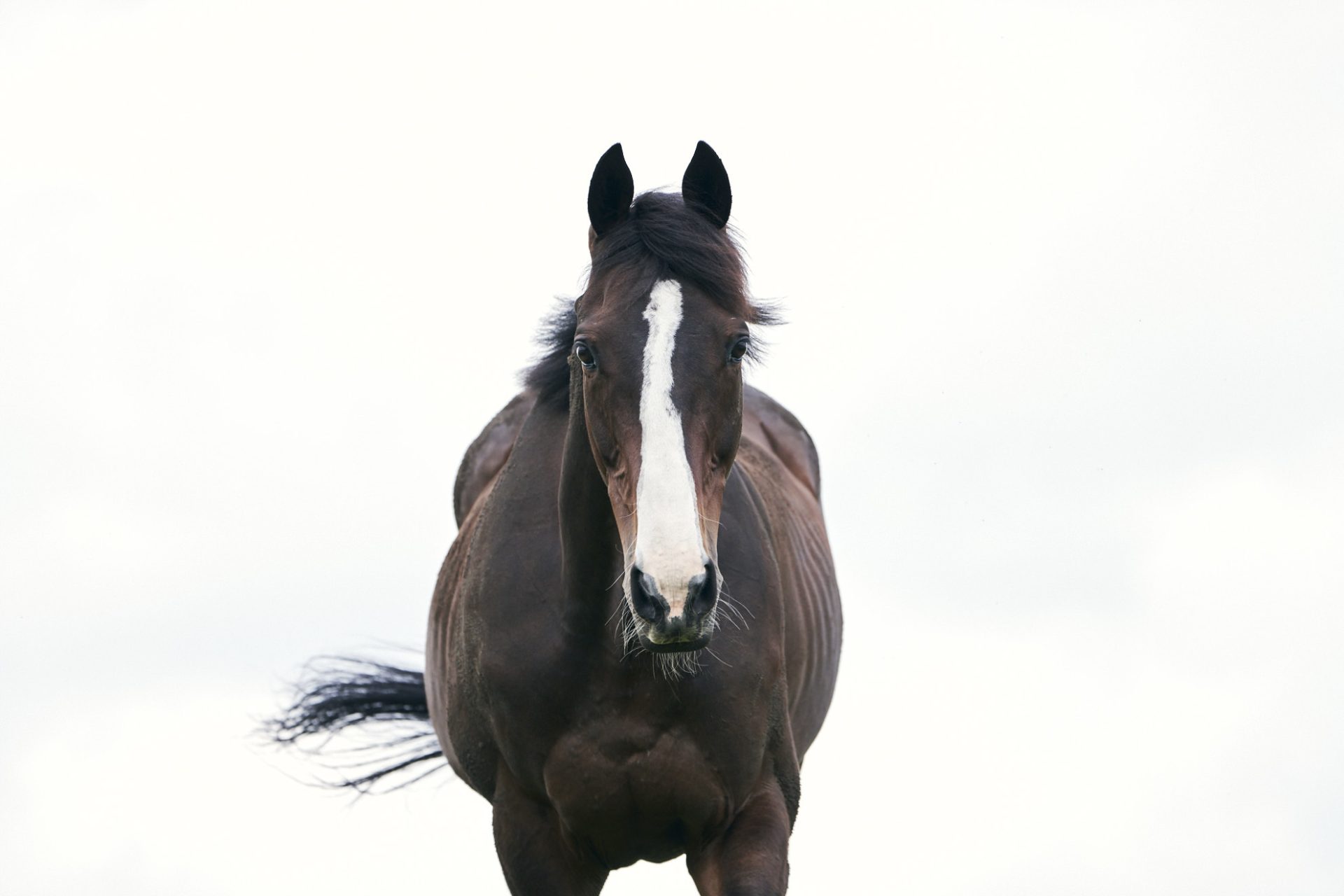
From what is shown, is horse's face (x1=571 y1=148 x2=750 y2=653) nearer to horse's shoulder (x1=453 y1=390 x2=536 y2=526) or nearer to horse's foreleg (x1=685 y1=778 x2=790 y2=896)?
horse's foreleg (x1=685 y1=778 x2=790 y2=896)

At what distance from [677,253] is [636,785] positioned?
1.70m

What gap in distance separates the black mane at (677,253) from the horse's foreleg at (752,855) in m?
1.59

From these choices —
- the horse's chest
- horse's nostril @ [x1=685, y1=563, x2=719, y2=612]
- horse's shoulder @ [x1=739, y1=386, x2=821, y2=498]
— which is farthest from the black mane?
horse's shoulder @ [x1=739, y1=386, x2=821, y2=498]

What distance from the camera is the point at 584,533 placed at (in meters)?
5.76

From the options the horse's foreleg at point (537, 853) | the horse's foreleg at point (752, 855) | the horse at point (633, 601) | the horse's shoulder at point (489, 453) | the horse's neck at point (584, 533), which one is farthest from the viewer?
the horse's shoulder at point (489, 453)

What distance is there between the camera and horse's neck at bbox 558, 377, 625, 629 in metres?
5.67

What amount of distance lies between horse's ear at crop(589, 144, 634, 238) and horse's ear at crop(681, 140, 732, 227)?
193mm

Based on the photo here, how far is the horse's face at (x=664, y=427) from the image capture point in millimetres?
4664

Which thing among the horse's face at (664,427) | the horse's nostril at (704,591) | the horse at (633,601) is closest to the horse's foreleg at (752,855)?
the horse at (633,601)

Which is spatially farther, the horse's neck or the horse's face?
the horse's neck

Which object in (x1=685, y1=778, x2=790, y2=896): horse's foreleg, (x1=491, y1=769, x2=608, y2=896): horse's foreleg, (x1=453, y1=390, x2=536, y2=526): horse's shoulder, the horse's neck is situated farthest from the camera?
(x1=453, y1=390, x2=536, y2=526): horse's shoulder

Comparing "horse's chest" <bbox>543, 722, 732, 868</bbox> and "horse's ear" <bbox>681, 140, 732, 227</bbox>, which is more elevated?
"horse's ear" <bbox>681, 140, 732, 227</bbox>

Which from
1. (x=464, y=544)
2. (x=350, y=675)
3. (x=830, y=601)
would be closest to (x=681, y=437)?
(x=464, y=544)

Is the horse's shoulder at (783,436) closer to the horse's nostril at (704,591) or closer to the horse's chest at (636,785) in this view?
the horse's chest at (636,785)
